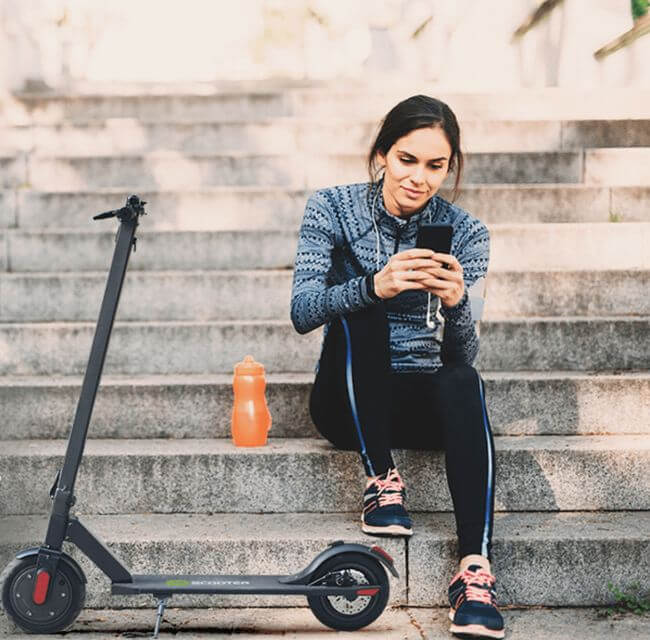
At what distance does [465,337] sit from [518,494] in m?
0.60

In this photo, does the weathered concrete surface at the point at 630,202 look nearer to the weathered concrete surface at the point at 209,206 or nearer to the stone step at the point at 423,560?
the weathered concrete surface at the point at 209,206

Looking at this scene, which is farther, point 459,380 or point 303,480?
point 303,480

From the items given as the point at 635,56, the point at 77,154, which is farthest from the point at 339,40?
the point at 77,154

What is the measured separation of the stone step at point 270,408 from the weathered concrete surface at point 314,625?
80cm

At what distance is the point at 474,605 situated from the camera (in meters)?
2.86

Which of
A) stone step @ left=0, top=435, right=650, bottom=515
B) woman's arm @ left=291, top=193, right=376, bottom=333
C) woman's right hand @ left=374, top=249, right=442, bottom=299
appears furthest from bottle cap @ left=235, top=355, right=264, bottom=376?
woman's right hand @ left=374, top=249, right=442, bottom=299

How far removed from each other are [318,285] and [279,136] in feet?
9.82

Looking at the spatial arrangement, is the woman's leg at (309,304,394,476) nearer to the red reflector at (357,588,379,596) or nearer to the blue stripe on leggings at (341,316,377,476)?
the blue stripe on leggings at (341,316,377,476)

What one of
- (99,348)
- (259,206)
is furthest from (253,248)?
(99,348)

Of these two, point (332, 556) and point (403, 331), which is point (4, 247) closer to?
point (403, 331)

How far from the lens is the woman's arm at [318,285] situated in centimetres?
309

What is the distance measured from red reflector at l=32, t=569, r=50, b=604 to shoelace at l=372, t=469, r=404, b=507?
37.2 inches

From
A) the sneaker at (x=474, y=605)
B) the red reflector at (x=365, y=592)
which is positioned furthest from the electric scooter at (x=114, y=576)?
the sneaker at (x=474, y=605)

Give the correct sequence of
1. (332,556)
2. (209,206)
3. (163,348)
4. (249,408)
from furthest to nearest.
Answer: (209,206) → (163,348) → (249,408) → (332,556)
